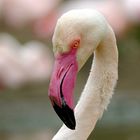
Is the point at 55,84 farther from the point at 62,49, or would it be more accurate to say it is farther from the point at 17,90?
the point at 17,90

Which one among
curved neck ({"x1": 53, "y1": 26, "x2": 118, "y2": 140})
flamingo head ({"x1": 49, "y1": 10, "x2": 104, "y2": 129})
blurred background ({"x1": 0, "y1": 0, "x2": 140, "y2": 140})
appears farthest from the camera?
blurred background ({"x1": 0, "y1": 0, "x2": 140, "y2": 140})

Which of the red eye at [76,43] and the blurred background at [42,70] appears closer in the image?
the red eye at [76,43]

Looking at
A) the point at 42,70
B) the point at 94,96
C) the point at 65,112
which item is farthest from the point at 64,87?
the point at 42,70

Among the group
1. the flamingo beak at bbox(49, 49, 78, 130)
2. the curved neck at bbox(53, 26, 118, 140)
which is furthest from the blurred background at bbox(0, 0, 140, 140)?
the flamingo beak at bbox(49, 49, 78, 130)

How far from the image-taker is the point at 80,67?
106 inches

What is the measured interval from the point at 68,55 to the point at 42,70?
20.1ft

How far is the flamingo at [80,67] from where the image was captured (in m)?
2.57

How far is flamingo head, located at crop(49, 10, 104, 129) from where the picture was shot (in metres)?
2.55

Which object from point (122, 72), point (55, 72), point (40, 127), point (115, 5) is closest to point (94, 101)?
point (55, 72)

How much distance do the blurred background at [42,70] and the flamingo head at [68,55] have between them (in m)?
3.82

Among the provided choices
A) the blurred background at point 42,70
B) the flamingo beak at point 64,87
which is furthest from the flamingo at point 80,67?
the blurred background at point 42,70

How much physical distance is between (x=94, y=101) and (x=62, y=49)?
333 mm

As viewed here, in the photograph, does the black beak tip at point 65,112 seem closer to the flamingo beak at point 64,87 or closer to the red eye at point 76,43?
the flamingo beak at point 64,87

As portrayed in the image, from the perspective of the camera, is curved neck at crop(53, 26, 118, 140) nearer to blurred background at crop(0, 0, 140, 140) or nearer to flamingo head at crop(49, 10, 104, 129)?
flamingo head at crop(49, 10, 104, 129)
